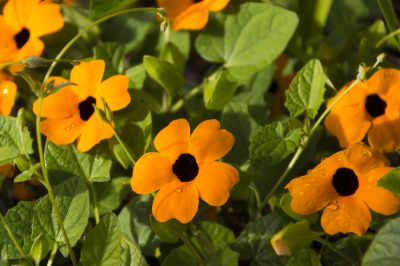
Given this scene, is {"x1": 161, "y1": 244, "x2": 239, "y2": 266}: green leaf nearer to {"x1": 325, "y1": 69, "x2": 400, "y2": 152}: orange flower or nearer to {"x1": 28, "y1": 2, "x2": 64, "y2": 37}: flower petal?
{"x1": 325, "y1": 69, "x2": 400, "y2": 152}: orange flower

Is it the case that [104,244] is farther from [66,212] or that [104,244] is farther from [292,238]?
[292,238]

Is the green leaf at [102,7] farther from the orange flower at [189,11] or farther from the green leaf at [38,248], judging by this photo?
the green leaf at [38,248]

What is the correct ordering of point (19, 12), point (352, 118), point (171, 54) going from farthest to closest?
point (171, 54) < point (19, 12) < point (352, 118)

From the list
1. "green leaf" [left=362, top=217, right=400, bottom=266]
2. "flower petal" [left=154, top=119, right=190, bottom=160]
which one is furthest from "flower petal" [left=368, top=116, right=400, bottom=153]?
"flower petal" [left=154, top=119, right=190, bottom=160]

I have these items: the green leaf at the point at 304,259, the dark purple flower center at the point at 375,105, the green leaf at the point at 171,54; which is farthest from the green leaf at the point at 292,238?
the green leaf at the point at 171,54

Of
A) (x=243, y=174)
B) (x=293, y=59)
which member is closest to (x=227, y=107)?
(x=243, y=174)

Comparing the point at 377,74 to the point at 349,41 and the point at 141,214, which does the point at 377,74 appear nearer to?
the point at 349,41

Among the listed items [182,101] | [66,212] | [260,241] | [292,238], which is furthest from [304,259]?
[182,101]
